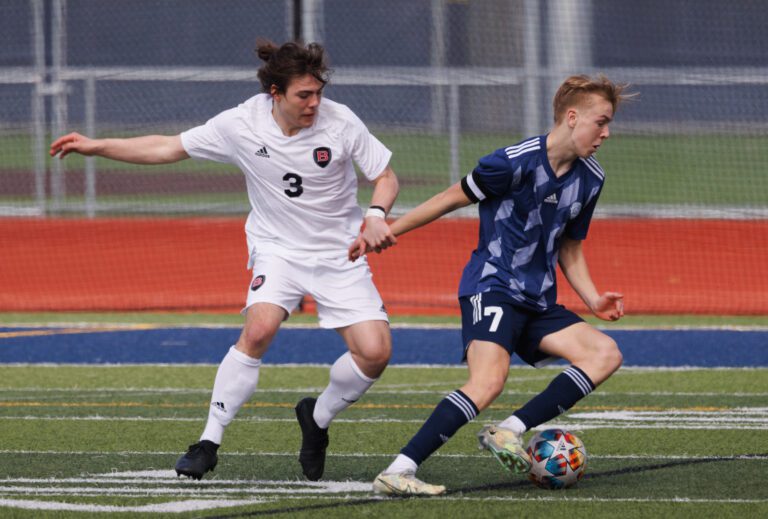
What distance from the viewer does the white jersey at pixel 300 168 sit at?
733 centimetres

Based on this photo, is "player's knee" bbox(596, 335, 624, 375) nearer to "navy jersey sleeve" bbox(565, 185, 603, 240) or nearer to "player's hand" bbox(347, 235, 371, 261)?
"navy jersey sleeve" bbox(565, 185, 603, 240)

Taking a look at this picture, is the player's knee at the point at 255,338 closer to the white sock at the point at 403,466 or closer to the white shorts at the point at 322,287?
the white shorts at the point at 322,287

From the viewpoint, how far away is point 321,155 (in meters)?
7.31

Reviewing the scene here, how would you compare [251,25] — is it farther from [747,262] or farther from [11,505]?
[11,505]

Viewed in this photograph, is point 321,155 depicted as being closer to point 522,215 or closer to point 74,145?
point 522,215

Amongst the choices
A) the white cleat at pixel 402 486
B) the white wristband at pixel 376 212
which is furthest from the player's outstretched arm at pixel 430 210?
the white cleat at pixel 402 486

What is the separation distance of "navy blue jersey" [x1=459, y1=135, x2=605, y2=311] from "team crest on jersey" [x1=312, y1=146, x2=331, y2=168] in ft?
2.59

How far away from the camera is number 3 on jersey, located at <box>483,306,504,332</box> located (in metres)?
6.75

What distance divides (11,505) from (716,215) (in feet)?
41.7

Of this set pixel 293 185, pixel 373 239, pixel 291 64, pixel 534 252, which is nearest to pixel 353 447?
pixel 293 185

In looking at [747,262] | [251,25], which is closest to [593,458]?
[747,262]

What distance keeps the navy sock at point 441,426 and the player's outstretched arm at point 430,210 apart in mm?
795

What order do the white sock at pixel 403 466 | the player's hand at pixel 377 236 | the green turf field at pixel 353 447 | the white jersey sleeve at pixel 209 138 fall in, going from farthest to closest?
the white jersey sleeve at pixel 209 138
the player's hand at pixel 377 236
the white sock at pixel 403 466
the green turf field at pixel 353 447

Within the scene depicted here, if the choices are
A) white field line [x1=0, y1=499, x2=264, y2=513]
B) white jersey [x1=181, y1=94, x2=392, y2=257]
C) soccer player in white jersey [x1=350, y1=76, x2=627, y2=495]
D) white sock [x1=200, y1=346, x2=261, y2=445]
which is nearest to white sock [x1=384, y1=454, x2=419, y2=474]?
soccer player in white jersey [x1=350, y1=76, x2=627, y2=495]
